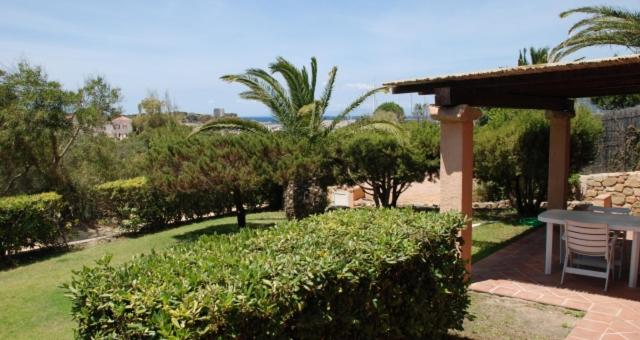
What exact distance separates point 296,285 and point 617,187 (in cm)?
1309

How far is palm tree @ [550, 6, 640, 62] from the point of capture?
10578mm

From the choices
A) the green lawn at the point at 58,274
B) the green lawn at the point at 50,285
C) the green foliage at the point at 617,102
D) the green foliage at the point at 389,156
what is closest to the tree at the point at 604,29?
the green foliage at the point at 389,156

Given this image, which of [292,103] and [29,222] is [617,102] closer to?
[292,103]

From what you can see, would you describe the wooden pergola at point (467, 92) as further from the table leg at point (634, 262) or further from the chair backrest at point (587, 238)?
the table leg at point (634, 262)

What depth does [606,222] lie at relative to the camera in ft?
20.9

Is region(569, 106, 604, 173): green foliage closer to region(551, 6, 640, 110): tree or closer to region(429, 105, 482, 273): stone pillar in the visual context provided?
region(551, 6, 640, 110): tree

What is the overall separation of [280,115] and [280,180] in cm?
346

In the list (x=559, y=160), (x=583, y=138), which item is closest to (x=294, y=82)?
(x=559, y=160)

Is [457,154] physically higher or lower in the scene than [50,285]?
higher

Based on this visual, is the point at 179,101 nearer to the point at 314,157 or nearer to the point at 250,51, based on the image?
the point at 250,51

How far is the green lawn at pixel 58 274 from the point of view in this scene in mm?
5859

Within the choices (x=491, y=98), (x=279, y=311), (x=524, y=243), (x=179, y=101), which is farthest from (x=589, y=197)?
(x=179, y=101)

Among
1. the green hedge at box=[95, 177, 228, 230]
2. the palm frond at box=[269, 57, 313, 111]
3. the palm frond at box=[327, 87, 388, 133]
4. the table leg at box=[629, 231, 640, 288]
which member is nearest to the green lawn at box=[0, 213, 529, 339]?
the green hedge at box=[95, 177, 228, 230]

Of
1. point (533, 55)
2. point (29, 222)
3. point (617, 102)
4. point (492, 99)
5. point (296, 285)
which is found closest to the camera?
point (296, 285)
